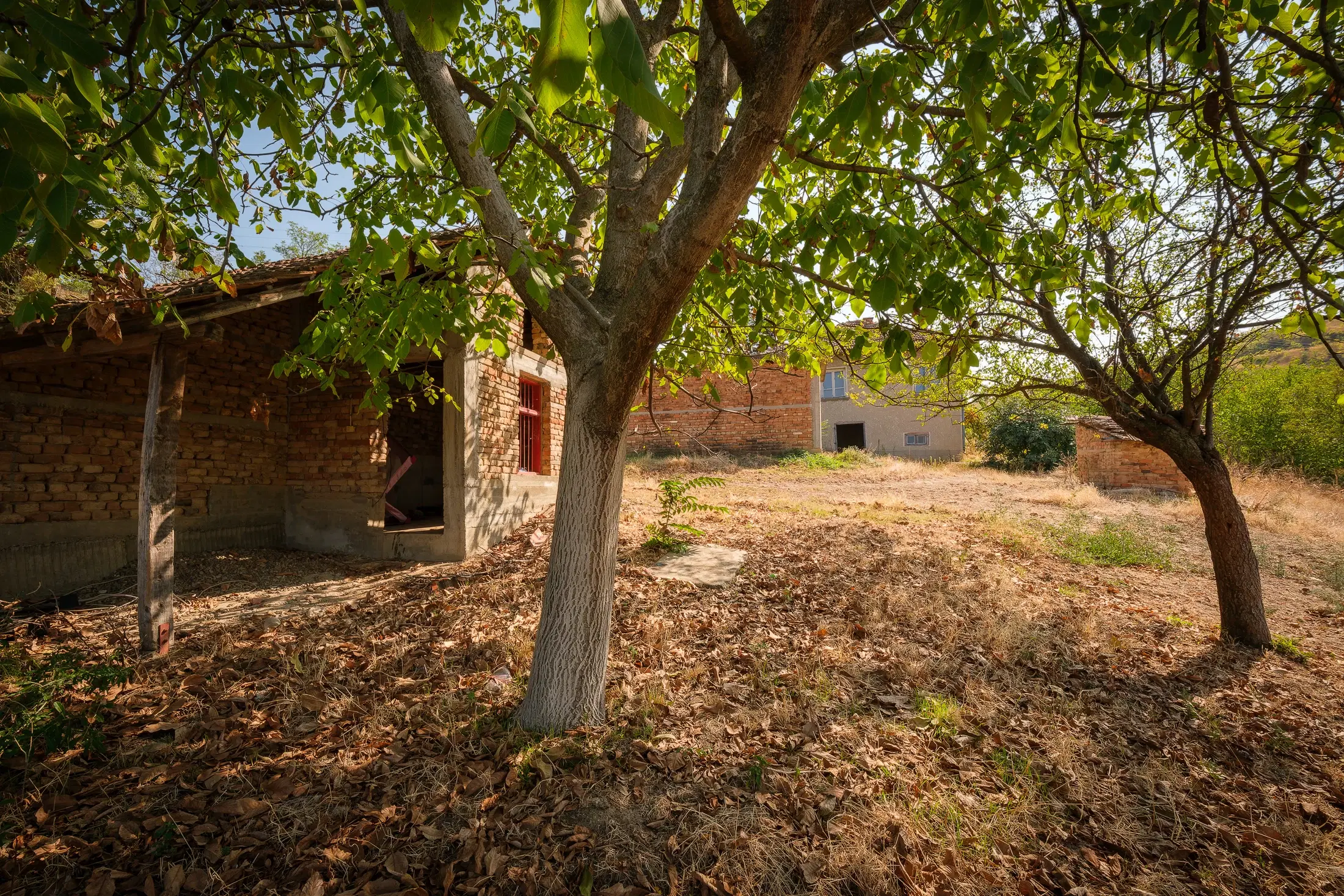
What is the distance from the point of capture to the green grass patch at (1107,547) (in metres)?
7.43

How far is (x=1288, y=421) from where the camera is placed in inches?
603

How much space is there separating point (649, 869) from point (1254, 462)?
2160 cm

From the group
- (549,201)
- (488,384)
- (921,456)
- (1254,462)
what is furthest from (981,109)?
(921,456)

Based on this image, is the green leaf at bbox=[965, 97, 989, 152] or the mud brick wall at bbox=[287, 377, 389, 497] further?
the mud brick wall at bbox=[287, 377, 389, 497]

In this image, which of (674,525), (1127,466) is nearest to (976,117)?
(674,525)

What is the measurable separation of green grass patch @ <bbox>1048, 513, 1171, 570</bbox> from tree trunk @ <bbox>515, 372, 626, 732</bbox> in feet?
A: 24.0

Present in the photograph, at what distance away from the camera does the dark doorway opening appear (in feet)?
86.4

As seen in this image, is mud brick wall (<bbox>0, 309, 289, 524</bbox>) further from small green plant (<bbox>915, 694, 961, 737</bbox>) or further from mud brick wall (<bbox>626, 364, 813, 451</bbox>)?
mud brick wall (<bbox>626, 364, 813, 451</bbox>)

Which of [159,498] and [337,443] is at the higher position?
[337,443]

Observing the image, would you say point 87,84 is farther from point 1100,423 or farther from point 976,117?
point 1100,423

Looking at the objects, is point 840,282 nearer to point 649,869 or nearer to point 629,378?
point 629,378

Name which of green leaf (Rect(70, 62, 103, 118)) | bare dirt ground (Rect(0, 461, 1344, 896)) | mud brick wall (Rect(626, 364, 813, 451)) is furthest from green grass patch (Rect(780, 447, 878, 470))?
green leaf (Rect(70, 62, 103, 118))

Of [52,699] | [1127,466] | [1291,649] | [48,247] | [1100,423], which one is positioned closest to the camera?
[48,247]

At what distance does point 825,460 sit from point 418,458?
12.4 metres
